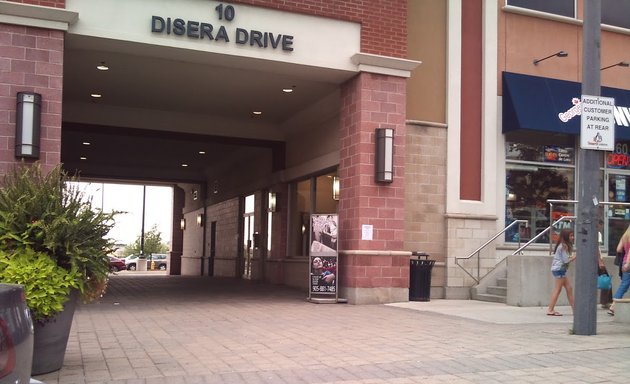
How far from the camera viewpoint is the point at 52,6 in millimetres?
11484

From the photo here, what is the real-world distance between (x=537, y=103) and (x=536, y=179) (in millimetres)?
1931

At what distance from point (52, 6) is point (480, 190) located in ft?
32.8

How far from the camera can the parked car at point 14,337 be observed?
310 centimetres

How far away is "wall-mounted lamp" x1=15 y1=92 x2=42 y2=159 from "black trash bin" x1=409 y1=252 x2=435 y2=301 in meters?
7.86

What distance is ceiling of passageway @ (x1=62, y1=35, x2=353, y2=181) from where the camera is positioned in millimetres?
13414

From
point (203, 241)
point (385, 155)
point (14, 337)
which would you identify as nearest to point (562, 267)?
point (385, 155)

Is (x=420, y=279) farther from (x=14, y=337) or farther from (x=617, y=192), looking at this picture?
(x=14, y=337)

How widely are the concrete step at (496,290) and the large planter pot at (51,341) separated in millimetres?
10159

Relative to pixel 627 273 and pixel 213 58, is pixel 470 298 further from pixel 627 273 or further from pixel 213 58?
pixel 213 58

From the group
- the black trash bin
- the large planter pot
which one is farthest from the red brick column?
the black trash bin

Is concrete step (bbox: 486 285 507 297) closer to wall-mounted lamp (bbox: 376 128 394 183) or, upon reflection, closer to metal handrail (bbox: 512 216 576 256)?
metal handrail (bbox: 512 216 576 256)

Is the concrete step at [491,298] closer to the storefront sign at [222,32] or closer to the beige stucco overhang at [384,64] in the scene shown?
the beige stucco overhang at [384,64]

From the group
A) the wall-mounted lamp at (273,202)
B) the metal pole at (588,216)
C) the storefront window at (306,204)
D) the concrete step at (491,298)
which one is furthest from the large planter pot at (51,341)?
the wall-mounted lamp at (273,202)

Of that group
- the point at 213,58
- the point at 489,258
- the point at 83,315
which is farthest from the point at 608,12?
the point at 83,315
